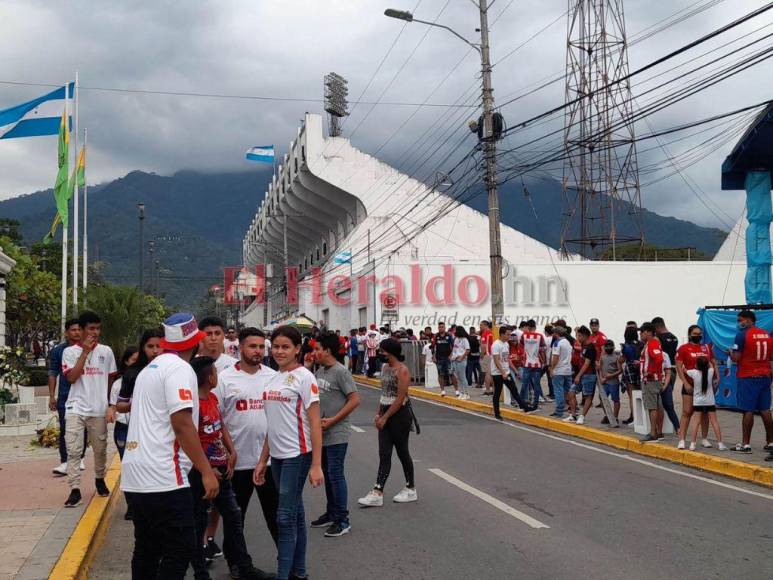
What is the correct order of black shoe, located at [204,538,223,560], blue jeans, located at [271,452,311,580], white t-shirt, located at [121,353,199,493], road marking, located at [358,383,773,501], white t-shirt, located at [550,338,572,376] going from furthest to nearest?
white t-shirt, located at [550,338,572,376], road marking, located at [358,383,773,501], black shoe, located at [204,538,223,560], blue jeans, located at [271,452,311,580], white t-shirt, located at [121,353,199,493]

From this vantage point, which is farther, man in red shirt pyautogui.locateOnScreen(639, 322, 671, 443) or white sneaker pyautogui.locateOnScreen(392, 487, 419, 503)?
man in red shirt pyautogui.locateOnScreen(639, 322, 671, 443)

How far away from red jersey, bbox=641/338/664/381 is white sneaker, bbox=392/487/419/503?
16.9ft

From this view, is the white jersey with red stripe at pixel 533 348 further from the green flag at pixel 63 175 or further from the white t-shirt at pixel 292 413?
the green flag at pixel 63 175

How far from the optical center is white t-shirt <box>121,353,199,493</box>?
174 inches

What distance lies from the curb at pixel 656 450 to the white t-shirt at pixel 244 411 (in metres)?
6.67

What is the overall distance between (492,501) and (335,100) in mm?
53202

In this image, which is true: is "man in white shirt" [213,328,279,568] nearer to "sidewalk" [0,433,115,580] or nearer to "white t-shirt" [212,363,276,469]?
"white t-shirt" [212,363,276,469]

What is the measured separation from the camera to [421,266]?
1441 inches

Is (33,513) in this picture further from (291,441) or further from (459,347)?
(459,347)

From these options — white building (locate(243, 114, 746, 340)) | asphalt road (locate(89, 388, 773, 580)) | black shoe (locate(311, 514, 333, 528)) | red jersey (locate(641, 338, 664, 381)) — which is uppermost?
white building (locate(243, 114, 746, 340))

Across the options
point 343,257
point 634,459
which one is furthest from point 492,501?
point 343,257

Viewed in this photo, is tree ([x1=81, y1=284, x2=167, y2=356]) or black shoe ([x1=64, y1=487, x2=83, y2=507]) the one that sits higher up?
tree ([x1=81, y1=284, x2=167, y2=356])

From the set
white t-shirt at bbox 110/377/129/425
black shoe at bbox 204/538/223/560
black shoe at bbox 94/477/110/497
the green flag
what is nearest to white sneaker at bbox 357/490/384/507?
black shoe at bbox 204/538/223/560

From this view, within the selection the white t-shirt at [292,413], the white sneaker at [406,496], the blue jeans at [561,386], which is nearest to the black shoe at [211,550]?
the white t-shirt at [292,413]
